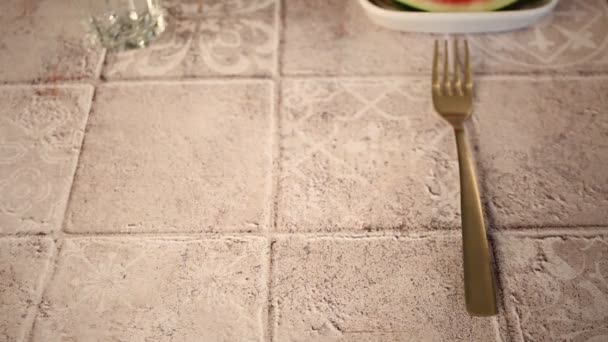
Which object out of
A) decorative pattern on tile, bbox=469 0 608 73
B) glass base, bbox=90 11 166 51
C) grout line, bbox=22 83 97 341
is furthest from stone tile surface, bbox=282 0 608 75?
grout line, bbox=22 83 97 341

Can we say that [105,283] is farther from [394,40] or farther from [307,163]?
[394,40]

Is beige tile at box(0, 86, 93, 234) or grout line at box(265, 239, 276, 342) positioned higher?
beige tile at box(0, 86, 93, 234)

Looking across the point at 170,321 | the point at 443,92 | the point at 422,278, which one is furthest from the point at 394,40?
the point at 170,321

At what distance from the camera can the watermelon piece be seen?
29.4 inches

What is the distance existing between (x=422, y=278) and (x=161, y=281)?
27cm

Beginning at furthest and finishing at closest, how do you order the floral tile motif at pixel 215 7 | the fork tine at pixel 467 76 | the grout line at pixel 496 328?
1. the floral tile motif at pixel 215 7
2. the fork tine at pixel 467 76
3. the grout line at pixel 496 328

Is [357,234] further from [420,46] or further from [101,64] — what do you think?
[101,64]

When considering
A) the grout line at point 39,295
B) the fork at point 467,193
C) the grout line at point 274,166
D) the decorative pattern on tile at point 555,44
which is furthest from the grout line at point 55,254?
the decorative pattern on tile at point 555,44

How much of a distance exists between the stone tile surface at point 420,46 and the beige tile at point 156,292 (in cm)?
29

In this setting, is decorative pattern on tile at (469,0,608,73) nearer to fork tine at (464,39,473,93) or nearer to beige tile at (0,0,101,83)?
fork tine at (464,39,473,93)

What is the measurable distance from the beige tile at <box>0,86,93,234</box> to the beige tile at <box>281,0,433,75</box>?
29 cm

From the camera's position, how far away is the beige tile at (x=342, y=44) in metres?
0.74

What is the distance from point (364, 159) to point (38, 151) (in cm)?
40

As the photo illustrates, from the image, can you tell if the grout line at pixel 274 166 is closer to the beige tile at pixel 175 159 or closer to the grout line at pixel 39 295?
the beige tile at pixel 175 159
